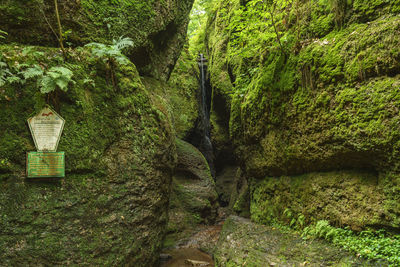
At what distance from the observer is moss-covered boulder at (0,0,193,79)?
5.06 m

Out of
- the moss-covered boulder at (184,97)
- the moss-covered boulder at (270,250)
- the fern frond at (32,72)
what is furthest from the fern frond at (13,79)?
the moss-covered boulder at (184,97)

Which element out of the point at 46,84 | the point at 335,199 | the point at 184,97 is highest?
the point at 184,97

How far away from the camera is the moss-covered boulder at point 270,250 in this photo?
13.6 feet

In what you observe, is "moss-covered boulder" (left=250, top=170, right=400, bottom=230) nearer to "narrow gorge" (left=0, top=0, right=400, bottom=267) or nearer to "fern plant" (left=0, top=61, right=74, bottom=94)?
"narrow gorge" (left=0, top=0, right=400, bottom=267)

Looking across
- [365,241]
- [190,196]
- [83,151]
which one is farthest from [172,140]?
[365,241]

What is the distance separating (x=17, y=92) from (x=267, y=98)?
557 cm

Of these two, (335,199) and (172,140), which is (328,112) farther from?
(172,140)

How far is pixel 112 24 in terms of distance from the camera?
6398 millimetres

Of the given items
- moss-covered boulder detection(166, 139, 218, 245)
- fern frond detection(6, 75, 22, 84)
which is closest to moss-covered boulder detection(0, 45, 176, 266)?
fern frond detection(6, 75, 22, 84)

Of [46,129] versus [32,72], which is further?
[46,129]

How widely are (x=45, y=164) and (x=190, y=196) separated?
282 inches

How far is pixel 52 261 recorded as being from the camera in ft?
13.7

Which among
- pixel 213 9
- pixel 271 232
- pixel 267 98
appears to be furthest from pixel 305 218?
pixel 213 9

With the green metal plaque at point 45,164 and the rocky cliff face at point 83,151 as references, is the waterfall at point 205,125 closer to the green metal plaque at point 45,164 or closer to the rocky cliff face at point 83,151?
the rocky cliff face at point 83,151
